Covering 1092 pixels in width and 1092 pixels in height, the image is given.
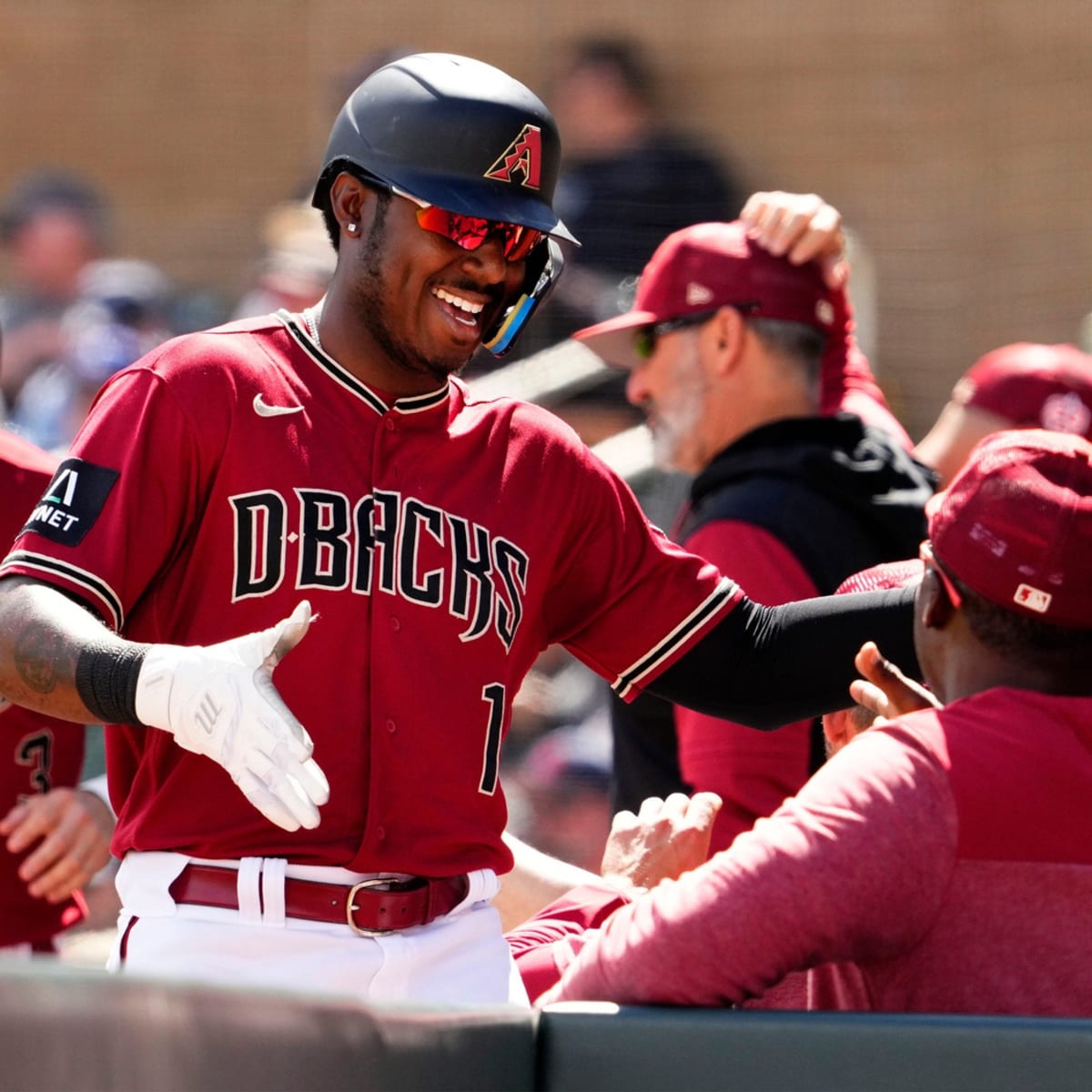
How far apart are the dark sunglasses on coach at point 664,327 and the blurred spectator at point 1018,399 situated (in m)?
0.89

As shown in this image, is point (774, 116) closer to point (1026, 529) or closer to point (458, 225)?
point (458, 225)

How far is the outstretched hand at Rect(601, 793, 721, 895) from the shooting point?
2.64 m

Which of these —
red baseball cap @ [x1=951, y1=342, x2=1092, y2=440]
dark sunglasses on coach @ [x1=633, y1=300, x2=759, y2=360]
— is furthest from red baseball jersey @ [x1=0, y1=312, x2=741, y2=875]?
red baseball cap @ [x1=951, y1=342, x2=1092, y2=440]

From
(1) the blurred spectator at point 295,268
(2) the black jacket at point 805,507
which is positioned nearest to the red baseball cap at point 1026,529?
(2) the black jacket at point 805,507

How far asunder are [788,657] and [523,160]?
775mm

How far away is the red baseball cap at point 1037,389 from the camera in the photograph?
4.30 meters

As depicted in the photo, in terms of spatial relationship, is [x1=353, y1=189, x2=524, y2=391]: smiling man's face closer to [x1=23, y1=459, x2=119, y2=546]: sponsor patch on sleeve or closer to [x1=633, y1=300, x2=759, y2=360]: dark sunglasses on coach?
[x1=23, y1=459, x2=119, y2=546]: sponsor patch on sleeve

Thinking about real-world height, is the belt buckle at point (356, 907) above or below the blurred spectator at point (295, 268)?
above

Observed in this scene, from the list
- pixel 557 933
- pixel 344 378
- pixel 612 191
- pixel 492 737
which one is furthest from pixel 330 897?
pixel 612 191

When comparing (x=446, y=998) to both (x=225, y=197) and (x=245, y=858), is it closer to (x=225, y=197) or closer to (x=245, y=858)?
(x=245, y=858)

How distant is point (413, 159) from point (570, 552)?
0.56m

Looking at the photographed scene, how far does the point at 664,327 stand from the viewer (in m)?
3.85

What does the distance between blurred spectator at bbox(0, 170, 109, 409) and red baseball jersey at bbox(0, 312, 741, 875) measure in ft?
17.3

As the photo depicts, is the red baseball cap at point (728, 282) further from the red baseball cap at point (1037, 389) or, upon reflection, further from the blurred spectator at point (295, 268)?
the blurred spectator at point (295, 268)
